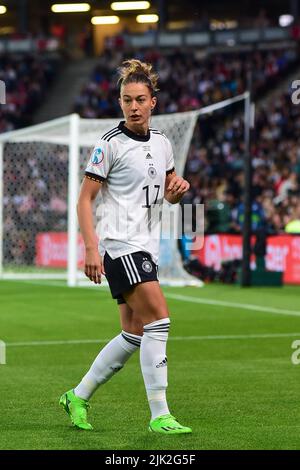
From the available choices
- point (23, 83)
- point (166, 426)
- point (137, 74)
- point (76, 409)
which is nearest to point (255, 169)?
point (23, 83)

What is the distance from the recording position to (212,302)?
55.9 feet

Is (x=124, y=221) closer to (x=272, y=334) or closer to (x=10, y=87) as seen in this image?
(x=272, y=334)

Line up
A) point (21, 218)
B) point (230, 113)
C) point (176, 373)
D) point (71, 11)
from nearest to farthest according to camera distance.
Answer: point (176, 373)
point (21, 218)
point (230, 113)
point (71, 11)

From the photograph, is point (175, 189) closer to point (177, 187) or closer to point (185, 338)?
point (177, 187)

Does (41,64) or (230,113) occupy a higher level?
(41,64)

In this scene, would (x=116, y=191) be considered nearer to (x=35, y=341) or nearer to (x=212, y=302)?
(x=35, y=341)

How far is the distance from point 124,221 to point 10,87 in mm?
37029

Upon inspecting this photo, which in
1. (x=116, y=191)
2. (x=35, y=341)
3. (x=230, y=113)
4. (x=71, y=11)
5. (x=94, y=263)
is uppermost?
(x=71, y=11)

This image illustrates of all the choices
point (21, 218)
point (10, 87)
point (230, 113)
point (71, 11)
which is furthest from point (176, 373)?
point (71, 11)

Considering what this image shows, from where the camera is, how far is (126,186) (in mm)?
6898

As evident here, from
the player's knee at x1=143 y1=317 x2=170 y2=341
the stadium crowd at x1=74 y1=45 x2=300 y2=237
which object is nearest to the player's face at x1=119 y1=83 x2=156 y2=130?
the player's knee at x1=143 y1=317 x2=170 y2=341

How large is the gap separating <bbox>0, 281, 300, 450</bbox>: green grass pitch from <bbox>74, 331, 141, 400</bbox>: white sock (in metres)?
0.25

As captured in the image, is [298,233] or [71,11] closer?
[298,233]
